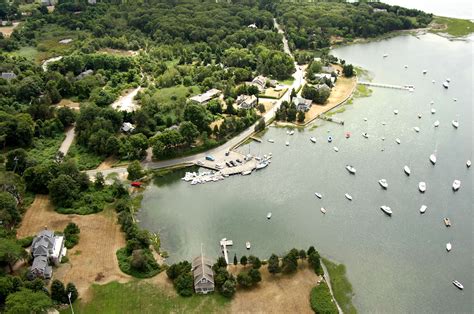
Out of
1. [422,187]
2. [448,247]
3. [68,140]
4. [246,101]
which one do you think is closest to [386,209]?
[422,187]

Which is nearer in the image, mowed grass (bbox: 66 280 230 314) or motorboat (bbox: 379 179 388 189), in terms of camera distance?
mowed grass (bbox: 66 280 230 314)

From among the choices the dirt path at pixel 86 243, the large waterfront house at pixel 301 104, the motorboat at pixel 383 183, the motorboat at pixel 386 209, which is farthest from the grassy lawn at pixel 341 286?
the large waterfront house at pixel 301 104

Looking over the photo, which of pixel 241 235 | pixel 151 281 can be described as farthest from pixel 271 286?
pixel 151 281

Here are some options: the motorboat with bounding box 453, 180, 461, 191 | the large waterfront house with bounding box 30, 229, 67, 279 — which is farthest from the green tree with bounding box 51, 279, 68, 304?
the motorboat with bounding box 453, 180, 461, 191

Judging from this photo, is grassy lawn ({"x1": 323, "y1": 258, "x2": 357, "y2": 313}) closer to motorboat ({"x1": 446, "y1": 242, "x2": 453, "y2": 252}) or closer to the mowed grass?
the mowed grass

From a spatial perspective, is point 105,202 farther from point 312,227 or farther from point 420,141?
point 420,141

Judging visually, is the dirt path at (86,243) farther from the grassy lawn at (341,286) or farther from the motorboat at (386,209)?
the motorboat at (386,209)
